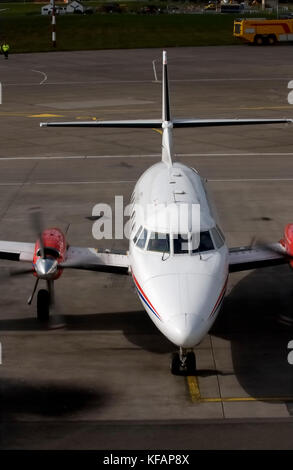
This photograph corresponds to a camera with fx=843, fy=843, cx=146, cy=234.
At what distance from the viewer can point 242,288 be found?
21.8m

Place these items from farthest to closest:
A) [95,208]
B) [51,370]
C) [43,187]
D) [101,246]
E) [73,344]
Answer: [43,187] < [95,208] < [101,246] < [73,344] < [51,370]

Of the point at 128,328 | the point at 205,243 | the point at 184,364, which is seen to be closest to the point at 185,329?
the point at 184,364

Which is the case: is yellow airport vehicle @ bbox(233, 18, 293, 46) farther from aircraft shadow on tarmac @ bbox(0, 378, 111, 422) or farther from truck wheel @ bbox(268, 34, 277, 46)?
Result: aircraft shadow on tarmac @ bbox(0, 378, 111, 422)

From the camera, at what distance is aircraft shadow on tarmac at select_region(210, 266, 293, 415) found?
16.2 metres

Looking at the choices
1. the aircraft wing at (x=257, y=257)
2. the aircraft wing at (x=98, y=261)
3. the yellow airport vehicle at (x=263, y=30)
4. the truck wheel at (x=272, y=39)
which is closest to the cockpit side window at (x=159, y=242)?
the aircraft wing at (x=98, y=261)

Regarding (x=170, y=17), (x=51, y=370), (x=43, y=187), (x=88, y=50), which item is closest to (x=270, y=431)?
(x=51, y=370)

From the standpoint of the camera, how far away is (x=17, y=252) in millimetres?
19469

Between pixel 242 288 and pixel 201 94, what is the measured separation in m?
36.2

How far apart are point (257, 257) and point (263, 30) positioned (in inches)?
2974

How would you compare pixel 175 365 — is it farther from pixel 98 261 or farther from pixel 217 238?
pixel 98 261

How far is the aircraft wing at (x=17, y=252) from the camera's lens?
63.4 ft

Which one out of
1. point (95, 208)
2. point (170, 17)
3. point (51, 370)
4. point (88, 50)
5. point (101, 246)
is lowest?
point (51, 370)

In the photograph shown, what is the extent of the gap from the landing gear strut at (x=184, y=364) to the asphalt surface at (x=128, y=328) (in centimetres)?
14
